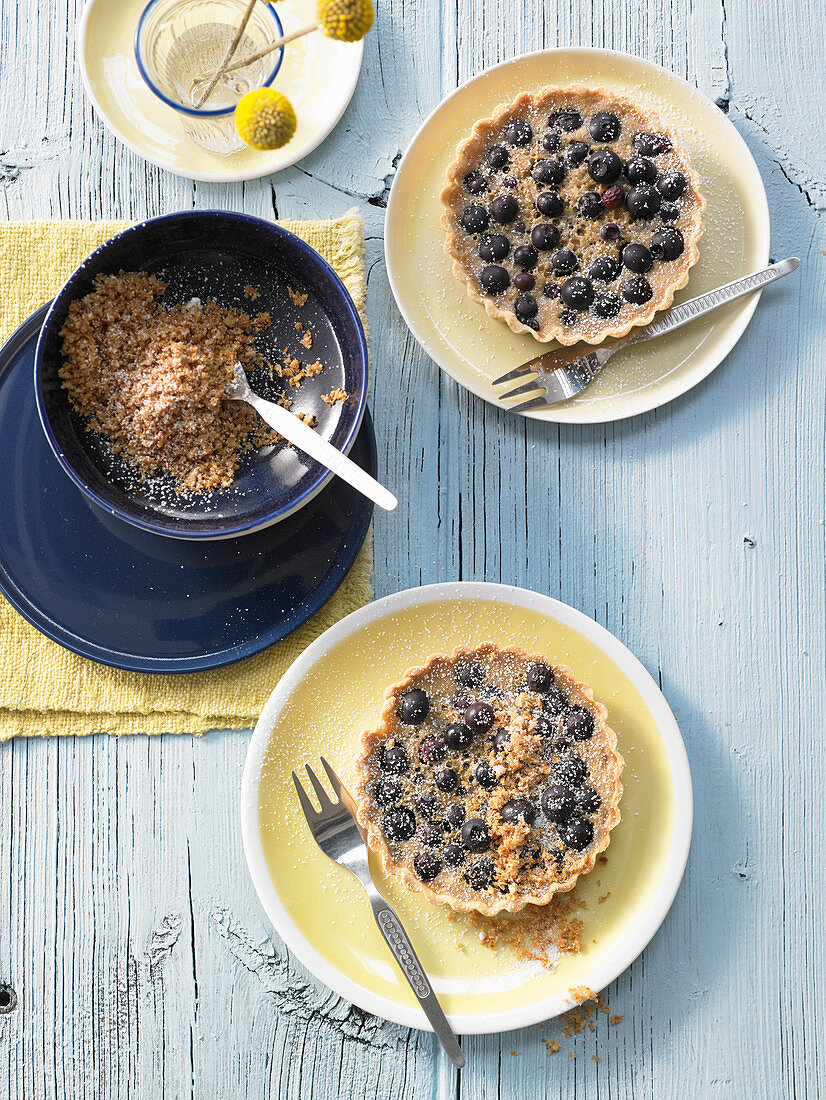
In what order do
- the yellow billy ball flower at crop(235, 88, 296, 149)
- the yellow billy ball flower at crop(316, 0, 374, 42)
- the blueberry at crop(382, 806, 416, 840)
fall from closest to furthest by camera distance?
1. the yellow billy ball flower at crop(316, 0, 374, 42)
2. the yellow billy ball flower at crop(235, 88, 296, 149)
3. the blueberry at crop(382, 806, 416, 840)

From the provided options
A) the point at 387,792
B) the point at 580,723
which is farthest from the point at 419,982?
the point at 580,723

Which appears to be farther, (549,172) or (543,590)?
(543,590)

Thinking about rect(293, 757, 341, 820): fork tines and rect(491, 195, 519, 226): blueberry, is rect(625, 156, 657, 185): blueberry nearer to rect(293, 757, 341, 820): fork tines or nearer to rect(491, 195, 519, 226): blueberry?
rect(491, 195, 519, 226): blueberry

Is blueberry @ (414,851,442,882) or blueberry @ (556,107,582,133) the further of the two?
blueberry @ (556,107,582,133)

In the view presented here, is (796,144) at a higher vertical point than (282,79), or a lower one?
lower

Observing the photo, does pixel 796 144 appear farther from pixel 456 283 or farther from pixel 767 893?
pixel 767 893

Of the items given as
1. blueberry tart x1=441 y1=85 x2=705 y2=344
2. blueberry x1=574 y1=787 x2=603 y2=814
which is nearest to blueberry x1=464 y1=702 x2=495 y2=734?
blueberry x1=574 y1=787 x2=603 y2=814

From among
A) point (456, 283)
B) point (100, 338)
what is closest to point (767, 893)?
point (456, 283)

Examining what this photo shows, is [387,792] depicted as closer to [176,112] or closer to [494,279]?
[494,279]
